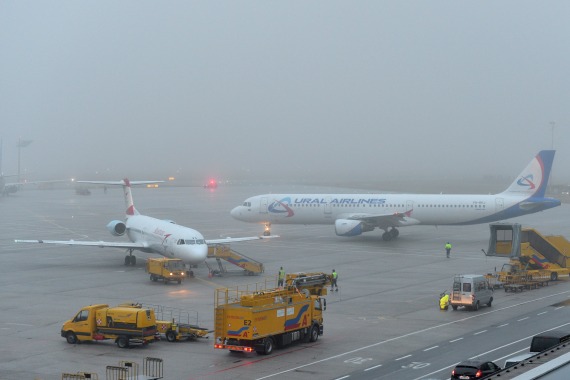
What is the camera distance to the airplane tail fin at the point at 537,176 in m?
79.1

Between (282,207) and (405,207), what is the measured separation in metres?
12.0

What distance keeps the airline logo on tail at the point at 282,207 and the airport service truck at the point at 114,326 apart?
46.2 meters

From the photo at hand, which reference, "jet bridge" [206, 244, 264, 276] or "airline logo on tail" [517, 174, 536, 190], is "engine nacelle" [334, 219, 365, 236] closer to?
"airline logo on tail" [517, 174, 536, 190]

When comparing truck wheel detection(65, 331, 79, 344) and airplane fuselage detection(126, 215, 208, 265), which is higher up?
airplane fuselage detection(126, 215, 208, 265)

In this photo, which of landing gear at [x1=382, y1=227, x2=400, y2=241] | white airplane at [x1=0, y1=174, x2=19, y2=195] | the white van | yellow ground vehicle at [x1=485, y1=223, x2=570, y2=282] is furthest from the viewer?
white airplane at [x1=0, y1=174, x2=19, y2=195]

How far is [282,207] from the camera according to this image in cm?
8256

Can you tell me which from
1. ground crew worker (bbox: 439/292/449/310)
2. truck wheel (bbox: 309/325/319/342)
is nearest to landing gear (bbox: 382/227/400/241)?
ground crew worker (bbox: 439/292/449/310)

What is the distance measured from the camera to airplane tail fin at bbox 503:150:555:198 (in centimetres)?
7906

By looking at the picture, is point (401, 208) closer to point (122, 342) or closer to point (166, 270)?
point (166, 270)

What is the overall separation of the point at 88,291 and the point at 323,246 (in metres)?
29.6

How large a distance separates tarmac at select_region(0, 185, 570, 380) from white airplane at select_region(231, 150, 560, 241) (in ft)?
6.46

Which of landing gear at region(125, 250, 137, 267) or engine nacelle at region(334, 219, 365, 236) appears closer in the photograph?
landing gear at region(125, 250, 137, 267)

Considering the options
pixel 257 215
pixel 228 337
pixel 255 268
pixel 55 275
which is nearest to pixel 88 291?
pixel 55 275

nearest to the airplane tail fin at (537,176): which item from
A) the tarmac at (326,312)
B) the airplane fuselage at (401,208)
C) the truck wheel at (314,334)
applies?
the airplane fuselage at (401,208)
